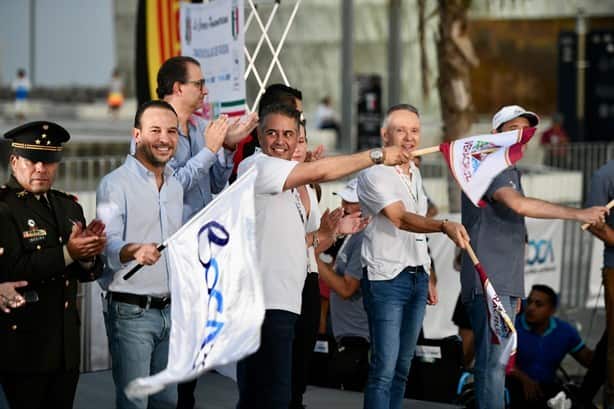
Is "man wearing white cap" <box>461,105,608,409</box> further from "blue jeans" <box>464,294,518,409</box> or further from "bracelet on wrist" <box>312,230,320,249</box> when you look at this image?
"bracelet on wrist" <box>312,230,320,249</box>

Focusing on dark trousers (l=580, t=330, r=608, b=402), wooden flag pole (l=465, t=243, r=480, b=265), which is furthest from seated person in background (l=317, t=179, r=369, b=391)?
dark trousers (l=580, t=330, r=608, b=402)

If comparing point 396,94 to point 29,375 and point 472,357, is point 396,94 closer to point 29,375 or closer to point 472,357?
point 472,357

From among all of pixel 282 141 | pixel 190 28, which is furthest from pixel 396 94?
pixel 282 141

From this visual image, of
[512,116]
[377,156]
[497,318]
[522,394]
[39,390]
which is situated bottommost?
[522,394]

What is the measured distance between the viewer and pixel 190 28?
9766 millimetres

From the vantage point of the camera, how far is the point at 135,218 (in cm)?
623

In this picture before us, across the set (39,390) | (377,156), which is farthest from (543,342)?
(39,390)

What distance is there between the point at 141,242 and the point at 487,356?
2.38m

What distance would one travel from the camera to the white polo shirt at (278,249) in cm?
627

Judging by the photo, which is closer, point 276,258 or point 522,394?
point 276,258

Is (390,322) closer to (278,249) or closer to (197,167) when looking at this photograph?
(278,249)

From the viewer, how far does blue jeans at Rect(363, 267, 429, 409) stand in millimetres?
7234

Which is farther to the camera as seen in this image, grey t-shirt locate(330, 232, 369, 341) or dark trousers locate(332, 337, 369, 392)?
dark trousers locate(332, 337, 369, 392)

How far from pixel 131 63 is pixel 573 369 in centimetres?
3828
